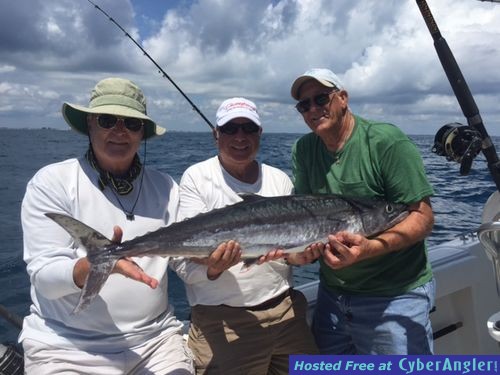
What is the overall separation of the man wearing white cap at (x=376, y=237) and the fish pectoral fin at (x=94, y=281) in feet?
4.30

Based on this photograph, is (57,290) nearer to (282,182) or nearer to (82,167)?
(82,167)

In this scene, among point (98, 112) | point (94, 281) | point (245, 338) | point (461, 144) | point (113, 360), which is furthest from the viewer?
point (245, 338)

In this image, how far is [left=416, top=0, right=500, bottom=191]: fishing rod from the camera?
2.54 m

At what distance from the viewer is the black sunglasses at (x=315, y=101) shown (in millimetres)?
2947

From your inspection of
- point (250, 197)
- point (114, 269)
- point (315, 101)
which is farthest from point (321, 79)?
point (114, 269)

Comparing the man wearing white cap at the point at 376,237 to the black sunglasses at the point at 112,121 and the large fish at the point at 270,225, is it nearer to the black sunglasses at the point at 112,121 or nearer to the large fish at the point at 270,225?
the large fish at the point at 270,225

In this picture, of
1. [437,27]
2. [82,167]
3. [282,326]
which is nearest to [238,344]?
[282,326]

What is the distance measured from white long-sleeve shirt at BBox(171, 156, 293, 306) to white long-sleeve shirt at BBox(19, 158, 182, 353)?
232mm

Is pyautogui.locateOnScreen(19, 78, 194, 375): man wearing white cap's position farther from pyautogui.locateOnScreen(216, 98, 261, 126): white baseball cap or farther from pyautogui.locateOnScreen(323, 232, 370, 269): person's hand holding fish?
pyautogui.locateOnScreen(323, 232, 370, 269): person's hand holding fish

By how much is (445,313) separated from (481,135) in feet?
6.93

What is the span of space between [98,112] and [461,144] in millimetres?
2137

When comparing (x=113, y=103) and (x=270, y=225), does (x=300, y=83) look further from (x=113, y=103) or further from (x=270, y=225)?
(x=113, y=103)

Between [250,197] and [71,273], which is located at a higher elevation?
[250,197]

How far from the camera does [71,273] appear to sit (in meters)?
2.49
